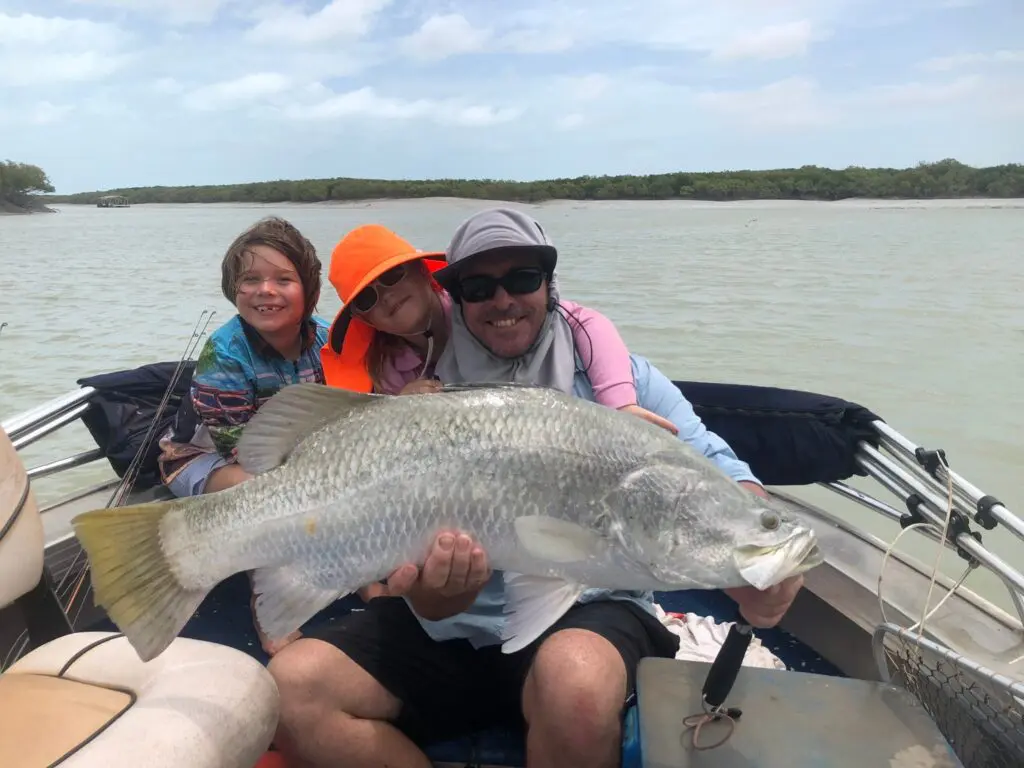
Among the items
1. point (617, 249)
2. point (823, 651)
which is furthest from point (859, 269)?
point (823, 651)

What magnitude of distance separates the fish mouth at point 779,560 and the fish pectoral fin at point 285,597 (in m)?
1.02

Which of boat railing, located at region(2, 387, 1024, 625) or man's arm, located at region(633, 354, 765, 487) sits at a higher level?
man's arm, located at region(633, 354, 765, 487)

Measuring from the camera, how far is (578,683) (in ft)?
6.42

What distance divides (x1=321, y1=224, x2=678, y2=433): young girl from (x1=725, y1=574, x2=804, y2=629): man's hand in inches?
36.0

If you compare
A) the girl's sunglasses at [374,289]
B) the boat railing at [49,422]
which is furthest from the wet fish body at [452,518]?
the boat railing at [49,422]

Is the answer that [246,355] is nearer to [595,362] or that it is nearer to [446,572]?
[595,362]

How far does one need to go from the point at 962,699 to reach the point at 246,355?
2974 millimetres

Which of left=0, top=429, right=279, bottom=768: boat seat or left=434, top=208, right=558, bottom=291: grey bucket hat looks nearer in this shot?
left=0, top=429, right=279, bottom=768: boat seat

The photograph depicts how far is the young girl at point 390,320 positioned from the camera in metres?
2.67

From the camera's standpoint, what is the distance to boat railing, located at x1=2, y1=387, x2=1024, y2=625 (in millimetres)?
2471

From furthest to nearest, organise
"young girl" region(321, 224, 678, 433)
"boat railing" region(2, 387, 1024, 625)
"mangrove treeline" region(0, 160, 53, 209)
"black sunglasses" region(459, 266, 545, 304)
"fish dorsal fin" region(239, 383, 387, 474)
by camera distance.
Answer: "mangrove treeline" region(0, 160, 53, 209) < "young girl" region(321, 224, 678, 433) < "boat railing" region(2, 387, 1024, 625) < "black sunglasses" region(459, 266, 545, 304) < "fish dorsal fin" region(239, 383, 387, 474)

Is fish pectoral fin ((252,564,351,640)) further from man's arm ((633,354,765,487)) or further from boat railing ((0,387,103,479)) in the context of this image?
boat railing ((0,387,103,479))

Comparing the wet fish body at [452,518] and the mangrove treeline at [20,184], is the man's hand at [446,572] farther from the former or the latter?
the mangrove treeline at [20,184]

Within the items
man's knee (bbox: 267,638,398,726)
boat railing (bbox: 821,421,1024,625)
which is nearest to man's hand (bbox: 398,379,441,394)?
man's knee (bbox: 267,638,398,726)
